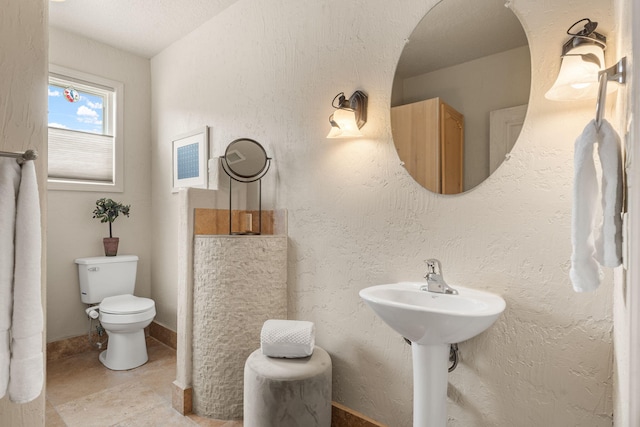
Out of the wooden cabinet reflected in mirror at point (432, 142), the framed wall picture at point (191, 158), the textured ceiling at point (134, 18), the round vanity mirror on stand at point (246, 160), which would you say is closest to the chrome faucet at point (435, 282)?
the wooden cabinet reflected in mirror at point (432, 142)

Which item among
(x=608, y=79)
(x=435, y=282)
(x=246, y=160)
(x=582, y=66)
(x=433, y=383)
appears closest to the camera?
(x=608, y=79)

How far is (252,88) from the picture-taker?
8.03 feet

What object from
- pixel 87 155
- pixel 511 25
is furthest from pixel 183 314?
pixel 511 25

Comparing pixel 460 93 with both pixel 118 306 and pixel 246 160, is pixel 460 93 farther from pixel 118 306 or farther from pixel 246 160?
pixel 118 306

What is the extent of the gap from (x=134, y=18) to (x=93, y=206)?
1580 millimetres

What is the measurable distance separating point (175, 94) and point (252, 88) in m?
1.11

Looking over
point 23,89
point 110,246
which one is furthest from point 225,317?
point 110,246

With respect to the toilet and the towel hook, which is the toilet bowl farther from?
the towel hook

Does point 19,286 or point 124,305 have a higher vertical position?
point 19,286

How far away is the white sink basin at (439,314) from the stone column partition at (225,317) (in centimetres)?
85

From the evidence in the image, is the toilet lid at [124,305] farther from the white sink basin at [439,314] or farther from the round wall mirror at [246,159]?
the white sink basin at [439,314]

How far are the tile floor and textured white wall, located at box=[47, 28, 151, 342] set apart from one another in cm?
47

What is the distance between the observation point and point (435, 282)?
1487 mm

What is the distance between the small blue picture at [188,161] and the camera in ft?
9.59
